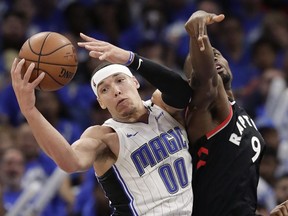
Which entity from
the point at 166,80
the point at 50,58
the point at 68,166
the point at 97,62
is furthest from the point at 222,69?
the point at 97,62

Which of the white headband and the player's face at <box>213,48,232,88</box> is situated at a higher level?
the white headband

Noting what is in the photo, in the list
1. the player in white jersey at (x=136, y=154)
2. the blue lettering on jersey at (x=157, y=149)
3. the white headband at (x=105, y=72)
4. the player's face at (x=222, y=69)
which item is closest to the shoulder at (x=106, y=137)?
the player in white jersey at (x=136, y=154)

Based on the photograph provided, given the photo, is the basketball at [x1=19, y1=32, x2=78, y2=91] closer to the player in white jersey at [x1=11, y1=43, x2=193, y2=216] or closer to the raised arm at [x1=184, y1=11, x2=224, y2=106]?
the player in white jersey at [x1=11, y1=43, x2=193, y2=216]

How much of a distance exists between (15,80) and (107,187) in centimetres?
107

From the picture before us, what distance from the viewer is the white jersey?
251 inches

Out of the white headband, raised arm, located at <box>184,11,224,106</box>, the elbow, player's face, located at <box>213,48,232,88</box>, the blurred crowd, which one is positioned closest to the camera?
the elbow

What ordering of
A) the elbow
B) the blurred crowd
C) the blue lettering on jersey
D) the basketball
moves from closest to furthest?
the elbow
the basketball
the blue lettering on jersey
the blurred crowd

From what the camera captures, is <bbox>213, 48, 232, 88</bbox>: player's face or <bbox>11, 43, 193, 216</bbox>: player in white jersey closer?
<bbox>11, 43, 193, 216</bbox>: player in white jersey

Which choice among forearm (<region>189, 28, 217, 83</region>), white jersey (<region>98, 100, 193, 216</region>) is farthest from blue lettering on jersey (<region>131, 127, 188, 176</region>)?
forearm (<region>189, 28, 217, 83</region>)

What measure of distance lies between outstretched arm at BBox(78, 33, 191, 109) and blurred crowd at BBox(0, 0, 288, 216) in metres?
2.84

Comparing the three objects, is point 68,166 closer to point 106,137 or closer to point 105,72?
point 106,137

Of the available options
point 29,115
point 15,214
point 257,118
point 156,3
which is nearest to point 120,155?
point 29,115

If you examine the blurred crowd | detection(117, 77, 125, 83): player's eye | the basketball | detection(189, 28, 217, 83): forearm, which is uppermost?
the basketball

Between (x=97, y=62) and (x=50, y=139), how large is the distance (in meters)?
5.61
